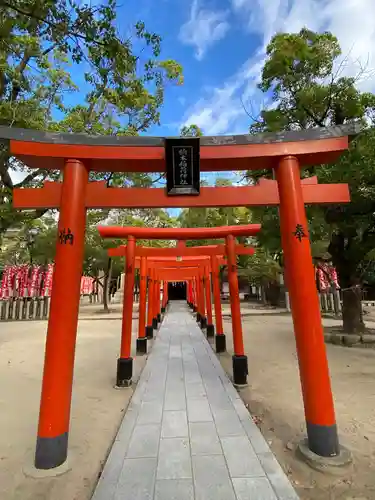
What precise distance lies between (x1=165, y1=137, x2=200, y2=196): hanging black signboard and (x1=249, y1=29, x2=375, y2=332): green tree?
4.59 m

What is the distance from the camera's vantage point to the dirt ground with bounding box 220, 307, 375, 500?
8.91 ft

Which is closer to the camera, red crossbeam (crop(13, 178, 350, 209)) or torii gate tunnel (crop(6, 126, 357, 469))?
torii gate tunnel (crop(6, 126, 357, 469))

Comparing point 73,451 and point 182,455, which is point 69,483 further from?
point 182,455

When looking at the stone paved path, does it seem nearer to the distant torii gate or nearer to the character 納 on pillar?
the character 納 on pillar

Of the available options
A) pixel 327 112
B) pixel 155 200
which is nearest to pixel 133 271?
pixel 155 200

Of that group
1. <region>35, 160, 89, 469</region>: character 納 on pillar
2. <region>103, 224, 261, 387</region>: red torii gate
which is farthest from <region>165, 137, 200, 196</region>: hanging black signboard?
<region>103, 224, 261, 387</region>: red torii gate

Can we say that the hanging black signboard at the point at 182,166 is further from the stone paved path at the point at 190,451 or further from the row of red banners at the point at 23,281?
the row of red banners at the point at 23,281

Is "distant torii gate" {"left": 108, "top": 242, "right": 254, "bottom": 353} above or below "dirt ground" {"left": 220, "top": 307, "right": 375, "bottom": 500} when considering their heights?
above

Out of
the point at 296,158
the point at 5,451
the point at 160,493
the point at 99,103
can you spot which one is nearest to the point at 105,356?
the point at 5,451

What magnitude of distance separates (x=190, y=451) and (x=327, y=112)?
9.19m

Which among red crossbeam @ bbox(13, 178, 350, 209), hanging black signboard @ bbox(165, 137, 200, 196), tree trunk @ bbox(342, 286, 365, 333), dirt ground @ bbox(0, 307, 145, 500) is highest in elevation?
hanging black signboard @ bbox(165, 137, 200, 196)

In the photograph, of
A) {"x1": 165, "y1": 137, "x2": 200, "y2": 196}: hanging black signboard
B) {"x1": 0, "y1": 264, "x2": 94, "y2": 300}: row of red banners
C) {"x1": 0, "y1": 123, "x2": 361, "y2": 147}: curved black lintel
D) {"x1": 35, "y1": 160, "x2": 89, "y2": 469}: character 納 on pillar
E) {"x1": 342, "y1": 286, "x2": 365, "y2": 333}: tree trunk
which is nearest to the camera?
{"x1": 35, "y1": 160, "x2": 89, "y2": 469}: character 納 on pillar

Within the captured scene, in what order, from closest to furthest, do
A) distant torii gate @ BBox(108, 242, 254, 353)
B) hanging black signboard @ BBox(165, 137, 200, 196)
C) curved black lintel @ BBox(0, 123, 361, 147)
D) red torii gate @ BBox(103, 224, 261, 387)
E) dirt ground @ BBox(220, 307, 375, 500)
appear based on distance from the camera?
dirt ground @ BBox(220, 307, 375, 500)
curved black lintel @ BBox(0, 123, 361, 147)
hanging black signboard @ BBox(165, 137, 200, 196)
red torii gate @ BBox(103, 224, 261, 387)
distant torii gate @ BBox(108, 242, 254, 353)

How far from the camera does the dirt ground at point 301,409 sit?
2715mm
